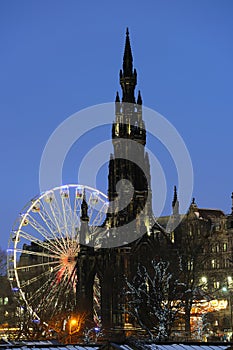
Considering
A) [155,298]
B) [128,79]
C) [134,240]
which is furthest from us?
[128,79]

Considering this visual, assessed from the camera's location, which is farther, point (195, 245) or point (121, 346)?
point (195, 245)

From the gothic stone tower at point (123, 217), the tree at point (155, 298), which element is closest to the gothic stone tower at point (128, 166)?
the gothic stone tower at point (123, 217)

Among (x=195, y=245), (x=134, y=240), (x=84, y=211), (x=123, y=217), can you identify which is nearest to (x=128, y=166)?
(x=123, y=217)

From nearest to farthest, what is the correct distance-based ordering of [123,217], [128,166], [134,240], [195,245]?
[195,245] → [134,240] → [123,217] → [128,166]

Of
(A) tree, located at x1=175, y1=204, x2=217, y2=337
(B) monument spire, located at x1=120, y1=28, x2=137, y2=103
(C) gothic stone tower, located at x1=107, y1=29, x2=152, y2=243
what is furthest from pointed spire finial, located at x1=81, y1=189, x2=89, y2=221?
(B) monument spire, located at x1=120, y1=28, x2=137, y2=103

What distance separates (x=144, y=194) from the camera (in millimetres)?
118938

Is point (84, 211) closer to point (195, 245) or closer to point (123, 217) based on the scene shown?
point (123, 217)

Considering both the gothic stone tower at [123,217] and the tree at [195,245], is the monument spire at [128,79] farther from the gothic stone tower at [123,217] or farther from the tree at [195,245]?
the tree at [195,245]

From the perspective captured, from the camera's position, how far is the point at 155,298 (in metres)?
89.2

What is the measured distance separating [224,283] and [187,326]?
32.6 m

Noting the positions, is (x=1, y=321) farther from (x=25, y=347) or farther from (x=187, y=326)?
(x=25, y=347)

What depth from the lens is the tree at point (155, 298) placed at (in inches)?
3317

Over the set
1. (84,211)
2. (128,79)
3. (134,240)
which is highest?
(128,79)

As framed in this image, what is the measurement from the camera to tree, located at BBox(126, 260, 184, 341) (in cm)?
8425
